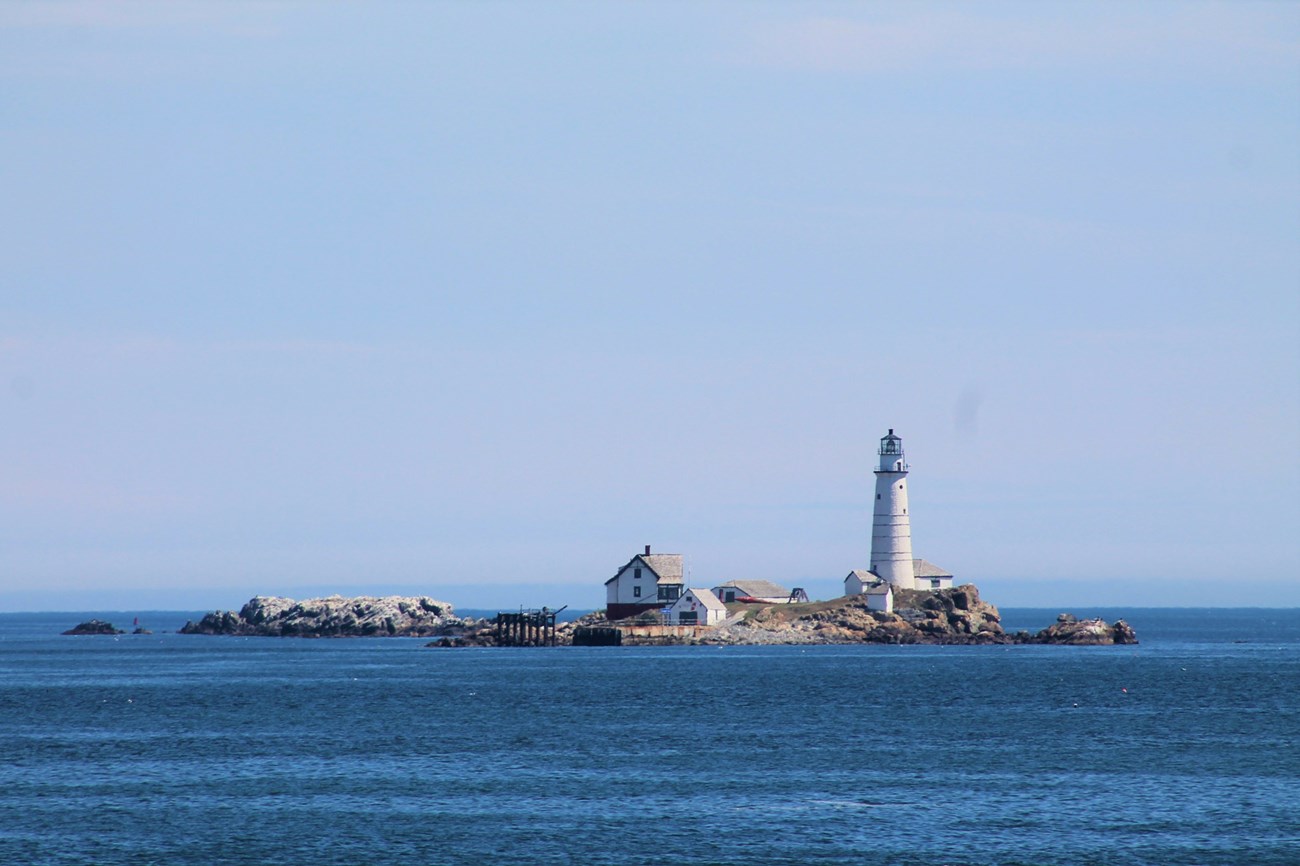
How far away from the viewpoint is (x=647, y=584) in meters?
134

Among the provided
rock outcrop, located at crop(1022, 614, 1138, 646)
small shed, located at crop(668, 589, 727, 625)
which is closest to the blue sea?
small shed, located at crop(668, 589, 727, 625)

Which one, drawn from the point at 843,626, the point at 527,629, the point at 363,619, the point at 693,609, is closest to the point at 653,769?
→ the point at 843,626

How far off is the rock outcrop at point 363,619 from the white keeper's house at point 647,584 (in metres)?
34.8

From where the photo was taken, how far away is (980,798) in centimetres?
4466

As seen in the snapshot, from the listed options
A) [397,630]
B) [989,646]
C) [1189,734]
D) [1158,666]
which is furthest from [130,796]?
[397,630]

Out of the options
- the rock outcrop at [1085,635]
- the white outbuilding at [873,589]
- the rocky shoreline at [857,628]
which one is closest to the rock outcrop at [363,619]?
the rocky shoreline at [857,628]

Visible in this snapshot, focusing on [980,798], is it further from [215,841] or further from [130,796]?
[130,796]

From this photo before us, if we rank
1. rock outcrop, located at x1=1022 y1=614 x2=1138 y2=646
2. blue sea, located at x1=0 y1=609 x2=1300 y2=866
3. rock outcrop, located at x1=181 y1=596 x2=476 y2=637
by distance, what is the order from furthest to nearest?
1. rock outcrop, located at x1=181 y1=596 x2=476 y2=637
2. rock outcrop, located at x1=1022 y1=614 x2=1138 y2=646
3. blue sea, located at x1=0 y1=609 x2=1300 y2=866

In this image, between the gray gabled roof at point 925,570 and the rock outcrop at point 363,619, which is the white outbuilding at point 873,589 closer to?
the gray gabled roof at point 925,570

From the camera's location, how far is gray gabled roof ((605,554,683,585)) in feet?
437

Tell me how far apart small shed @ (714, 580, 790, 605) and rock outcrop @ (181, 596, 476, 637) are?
1421 inches

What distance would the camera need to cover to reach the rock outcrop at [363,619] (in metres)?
169

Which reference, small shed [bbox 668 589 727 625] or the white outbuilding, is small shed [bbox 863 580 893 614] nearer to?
the white outbuilding

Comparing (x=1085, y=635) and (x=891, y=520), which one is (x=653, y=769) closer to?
(x=891, y=520)
